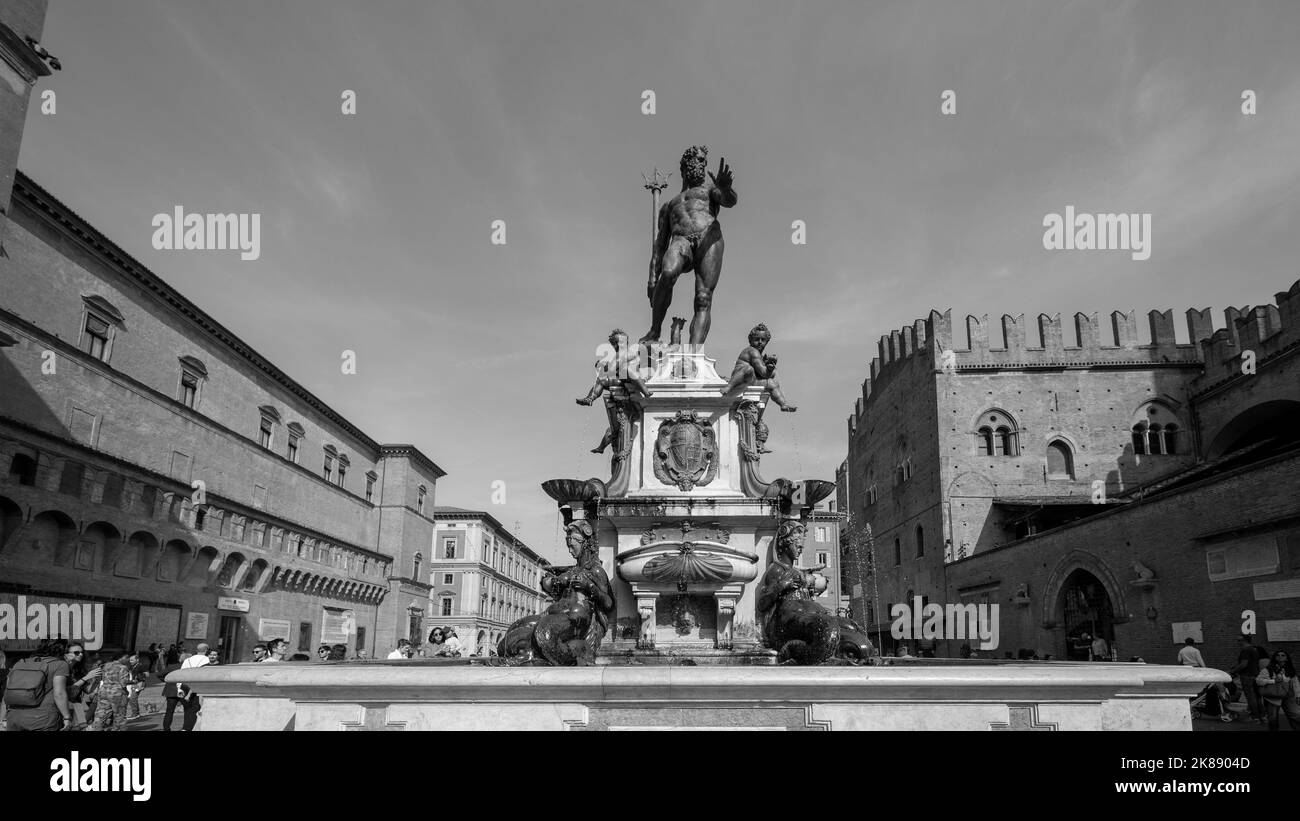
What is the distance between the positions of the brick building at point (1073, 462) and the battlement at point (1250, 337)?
3.5 inches

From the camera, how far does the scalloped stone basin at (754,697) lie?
17.0 ft

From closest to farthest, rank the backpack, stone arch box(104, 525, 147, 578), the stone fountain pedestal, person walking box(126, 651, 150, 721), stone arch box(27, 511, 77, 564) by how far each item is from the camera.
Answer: the backpack, the stone fountain pedestal, person walking box(126, 651, 150, 721), stone arch box(27, 511, 77, 564), stone arch box(104, 525, 147, 578)

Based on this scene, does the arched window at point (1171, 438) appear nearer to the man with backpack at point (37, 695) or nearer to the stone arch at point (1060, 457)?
the stone arch at point (1060, 457)

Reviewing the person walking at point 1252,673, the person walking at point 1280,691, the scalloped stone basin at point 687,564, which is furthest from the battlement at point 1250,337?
the scalloped stone basin at point 687,564

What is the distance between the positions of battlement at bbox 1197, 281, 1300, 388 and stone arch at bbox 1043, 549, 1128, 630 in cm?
1305

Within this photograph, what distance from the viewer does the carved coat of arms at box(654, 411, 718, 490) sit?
9.53 metres

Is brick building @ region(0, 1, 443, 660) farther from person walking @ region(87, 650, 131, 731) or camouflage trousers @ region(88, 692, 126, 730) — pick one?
camouflage trousers @ region(88, 692, 126, 730)

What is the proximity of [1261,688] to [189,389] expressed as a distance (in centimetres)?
4025

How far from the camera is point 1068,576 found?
3030 centimetres

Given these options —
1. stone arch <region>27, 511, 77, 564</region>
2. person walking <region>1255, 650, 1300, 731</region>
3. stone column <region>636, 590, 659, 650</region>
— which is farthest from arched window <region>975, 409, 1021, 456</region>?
stone arch <region>27, 511, 77, 564</region>

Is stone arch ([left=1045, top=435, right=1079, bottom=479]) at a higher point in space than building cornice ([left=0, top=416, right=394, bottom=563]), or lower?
higher

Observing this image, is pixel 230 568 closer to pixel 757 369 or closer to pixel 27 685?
pixel 27 685

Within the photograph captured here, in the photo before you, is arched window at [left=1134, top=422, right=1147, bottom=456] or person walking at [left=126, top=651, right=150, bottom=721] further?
arched window at [left=1134, top=422, right=1147, bottom=456]
